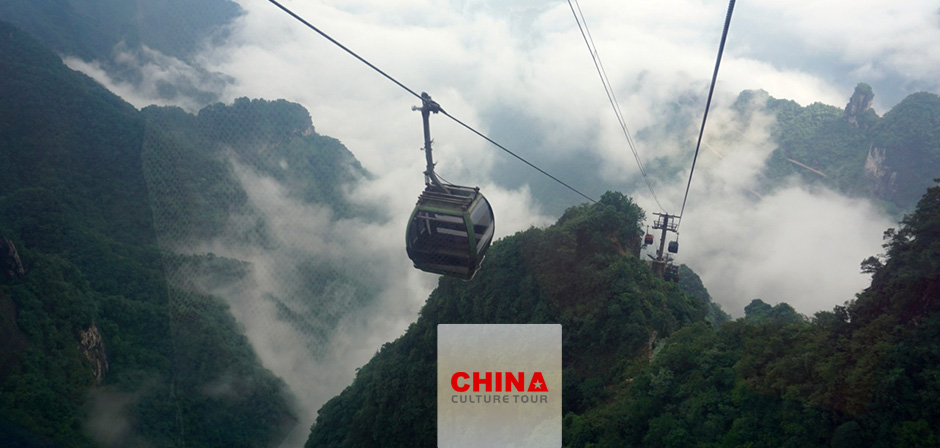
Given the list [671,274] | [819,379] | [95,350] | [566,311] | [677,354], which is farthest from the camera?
[95,350]

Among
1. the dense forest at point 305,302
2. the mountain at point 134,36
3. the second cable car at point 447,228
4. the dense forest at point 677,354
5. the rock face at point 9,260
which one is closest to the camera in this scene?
the second cable car at point 447,228

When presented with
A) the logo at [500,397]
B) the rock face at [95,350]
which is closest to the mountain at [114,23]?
the rock face at [95,350]

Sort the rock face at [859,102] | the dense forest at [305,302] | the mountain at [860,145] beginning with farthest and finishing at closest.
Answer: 1. the rock face at [859,102]
2. the mountain at [860,145]
3. the dense forest at [305,302]

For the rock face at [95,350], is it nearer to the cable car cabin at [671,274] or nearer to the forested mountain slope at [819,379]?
the forested mountain slope at [819,379]

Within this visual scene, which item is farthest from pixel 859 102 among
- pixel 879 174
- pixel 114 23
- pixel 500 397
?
pixel 114 23

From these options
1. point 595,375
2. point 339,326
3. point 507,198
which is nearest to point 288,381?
point 339,326

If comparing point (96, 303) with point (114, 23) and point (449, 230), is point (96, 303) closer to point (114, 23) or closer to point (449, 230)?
point (449, 230)

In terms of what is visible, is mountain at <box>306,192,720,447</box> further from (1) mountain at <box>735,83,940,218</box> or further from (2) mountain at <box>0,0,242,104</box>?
(2) mountain at <box>0,0,242,104</box>
